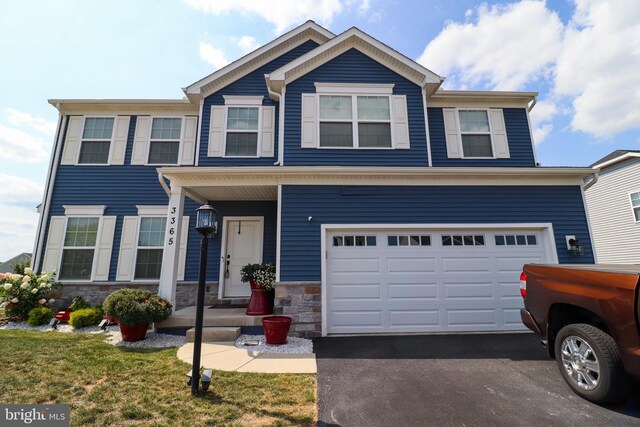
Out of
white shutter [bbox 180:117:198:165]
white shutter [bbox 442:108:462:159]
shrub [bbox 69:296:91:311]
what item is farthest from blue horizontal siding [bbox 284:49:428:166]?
shrub [bbox 69:296:91:311]

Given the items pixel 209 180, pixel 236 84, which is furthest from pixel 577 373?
pixel 236 84

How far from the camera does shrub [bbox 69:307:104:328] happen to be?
6.61m

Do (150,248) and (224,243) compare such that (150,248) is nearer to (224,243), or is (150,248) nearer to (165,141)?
(224,243)

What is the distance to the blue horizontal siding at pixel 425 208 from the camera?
20.8 ft

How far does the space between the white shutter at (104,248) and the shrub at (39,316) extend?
1.34 m

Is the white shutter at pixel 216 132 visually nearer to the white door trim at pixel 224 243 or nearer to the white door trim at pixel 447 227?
the white door trim at pixel 224 243

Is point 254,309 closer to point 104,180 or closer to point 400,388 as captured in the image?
point 400,388

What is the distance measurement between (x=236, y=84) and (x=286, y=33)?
2.22 m

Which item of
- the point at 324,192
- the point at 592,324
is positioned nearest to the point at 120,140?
the point at 324,192

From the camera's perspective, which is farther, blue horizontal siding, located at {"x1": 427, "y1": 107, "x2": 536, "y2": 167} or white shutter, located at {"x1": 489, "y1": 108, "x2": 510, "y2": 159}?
white shutter, located at {"x1": 489, "y1": 108, "x2": 510, "y2": 159}

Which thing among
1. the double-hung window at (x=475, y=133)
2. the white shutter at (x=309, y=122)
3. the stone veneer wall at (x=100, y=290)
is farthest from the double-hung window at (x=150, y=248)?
the double-hung window at (x=475, y=133)

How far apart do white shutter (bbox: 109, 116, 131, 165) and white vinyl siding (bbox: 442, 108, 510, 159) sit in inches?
379

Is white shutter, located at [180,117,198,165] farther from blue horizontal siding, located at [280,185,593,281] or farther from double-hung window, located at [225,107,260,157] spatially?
blue horizontal siding, located at [280,185,593,281]

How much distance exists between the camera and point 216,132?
844 cm
